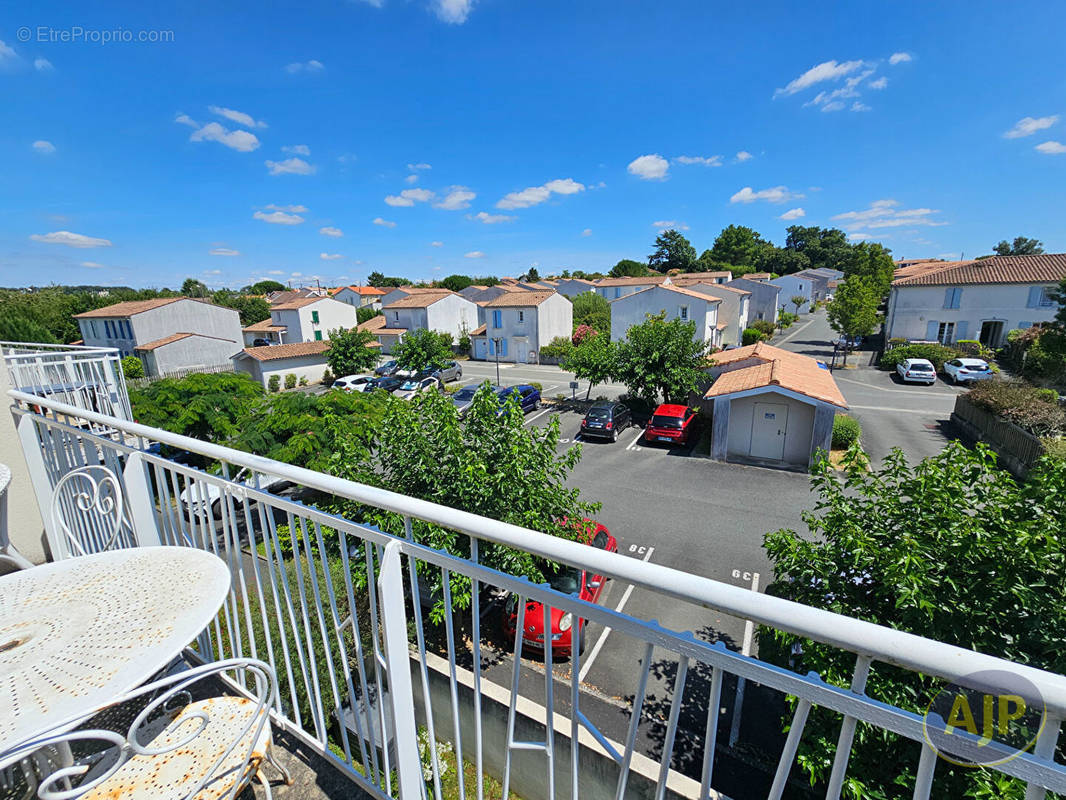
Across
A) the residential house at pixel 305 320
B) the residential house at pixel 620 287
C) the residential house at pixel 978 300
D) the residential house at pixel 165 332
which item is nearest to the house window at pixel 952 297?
the residential house at pixel 978 300

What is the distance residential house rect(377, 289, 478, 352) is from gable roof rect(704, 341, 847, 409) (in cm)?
2524

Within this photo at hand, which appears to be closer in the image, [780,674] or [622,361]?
[780,674]

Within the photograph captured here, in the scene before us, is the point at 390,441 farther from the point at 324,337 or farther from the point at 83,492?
the point at 324,337

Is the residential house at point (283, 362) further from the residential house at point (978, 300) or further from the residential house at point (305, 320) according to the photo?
the residential house at point (978, 300)

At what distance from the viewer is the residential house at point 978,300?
28109 mm

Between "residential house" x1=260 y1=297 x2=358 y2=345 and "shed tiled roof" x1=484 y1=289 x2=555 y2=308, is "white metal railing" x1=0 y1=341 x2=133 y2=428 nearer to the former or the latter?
"shed tiled roof" x1=484 y1=289 x2=555 y2=308

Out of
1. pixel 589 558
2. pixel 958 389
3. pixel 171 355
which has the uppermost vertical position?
pixel 589 558

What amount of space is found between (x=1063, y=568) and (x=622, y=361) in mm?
16909

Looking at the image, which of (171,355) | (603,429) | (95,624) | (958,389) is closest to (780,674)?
(95,624)

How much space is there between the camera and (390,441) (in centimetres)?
666

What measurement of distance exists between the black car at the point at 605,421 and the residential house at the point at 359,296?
5211 cm

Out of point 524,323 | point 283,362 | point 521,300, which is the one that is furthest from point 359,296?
point 524,323

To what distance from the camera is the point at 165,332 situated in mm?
35031

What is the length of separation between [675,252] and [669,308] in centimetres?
5358
